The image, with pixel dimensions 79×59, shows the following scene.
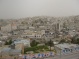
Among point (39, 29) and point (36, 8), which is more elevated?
point (36, 8)

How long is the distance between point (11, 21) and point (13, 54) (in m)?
0.61

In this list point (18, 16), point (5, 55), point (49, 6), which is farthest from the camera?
point (49, 6)

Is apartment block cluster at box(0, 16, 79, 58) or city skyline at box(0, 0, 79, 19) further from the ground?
city skyline at box(0, 0, 79, 19)

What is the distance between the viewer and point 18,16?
2512mm

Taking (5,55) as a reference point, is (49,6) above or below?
above

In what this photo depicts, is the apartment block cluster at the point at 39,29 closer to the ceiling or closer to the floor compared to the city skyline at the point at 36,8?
closer to the floor

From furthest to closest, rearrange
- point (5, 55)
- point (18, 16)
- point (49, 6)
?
point (49, 6)
point (18, 16)
point (5, 55)

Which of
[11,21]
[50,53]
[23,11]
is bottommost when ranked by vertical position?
[50,53]

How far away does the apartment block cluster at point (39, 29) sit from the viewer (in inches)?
96.4

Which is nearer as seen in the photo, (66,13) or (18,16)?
(18,16)

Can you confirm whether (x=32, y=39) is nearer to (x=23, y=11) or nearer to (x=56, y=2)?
(x=23, y=11)

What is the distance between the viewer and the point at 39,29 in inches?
102

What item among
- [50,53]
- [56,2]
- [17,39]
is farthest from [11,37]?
[56,2]

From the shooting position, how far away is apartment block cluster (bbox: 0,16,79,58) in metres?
2.45
